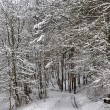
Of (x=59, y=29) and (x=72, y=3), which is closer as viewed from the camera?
(x=72, y=3)

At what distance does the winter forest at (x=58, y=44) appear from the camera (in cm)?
1485

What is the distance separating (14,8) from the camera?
83.1 ft

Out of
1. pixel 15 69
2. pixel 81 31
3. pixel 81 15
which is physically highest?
pixel 81 15

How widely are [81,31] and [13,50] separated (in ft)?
34.4

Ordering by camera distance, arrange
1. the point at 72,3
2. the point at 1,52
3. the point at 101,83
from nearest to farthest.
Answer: the point at 101,83, the point at 72,3, the point at 1,52

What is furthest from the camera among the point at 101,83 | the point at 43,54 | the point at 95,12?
the point at 43,54

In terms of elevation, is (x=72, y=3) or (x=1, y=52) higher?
(x=72, y=3)

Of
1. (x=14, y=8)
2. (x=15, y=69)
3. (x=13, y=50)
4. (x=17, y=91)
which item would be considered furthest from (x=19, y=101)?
(x=14, y=8)

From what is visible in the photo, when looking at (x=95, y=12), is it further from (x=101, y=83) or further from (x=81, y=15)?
(x=101, y=83)

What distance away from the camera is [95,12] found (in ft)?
49.3

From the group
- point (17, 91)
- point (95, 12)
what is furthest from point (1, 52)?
point (95, 12)

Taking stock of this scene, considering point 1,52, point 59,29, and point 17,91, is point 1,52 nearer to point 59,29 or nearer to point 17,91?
point 17,91

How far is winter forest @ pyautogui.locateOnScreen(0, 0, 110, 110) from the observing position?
14852mm

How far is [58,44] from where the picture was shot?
60.7 ft
